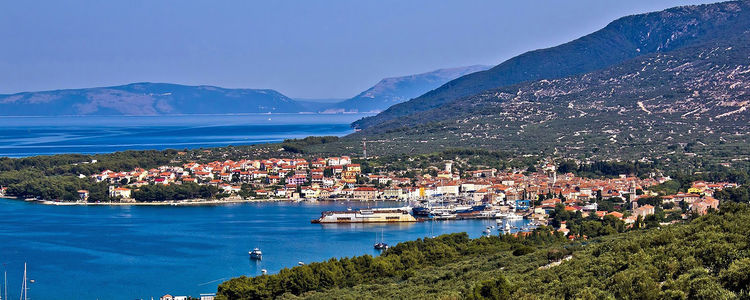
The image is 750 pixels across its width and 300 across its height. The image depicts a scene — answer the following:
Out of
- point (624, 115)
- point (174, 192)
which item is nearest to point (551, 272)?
point (174, 192)

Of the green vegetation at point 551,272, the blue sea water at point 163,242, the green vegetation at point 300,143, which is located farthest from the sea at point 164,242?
the green vegetation at point 300,143

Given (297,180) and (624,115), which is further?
(624,115)

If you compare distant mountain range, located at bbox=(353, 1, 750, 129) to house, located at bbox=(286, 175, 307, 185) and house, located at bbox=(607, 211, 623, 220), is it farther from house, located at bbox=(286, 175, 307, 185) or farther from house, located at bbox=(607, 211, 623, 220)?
house, located at bbox=(607, 211, 623, 220)

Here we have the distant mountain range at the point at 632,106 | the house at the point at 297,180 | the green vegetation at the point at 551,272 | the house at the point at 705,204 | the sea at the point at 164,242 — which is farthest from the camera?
the distant mountain range at the point at 632,106

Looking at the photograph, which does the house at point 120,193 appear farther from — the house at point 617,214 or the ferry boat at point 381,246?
the house at point 617,214

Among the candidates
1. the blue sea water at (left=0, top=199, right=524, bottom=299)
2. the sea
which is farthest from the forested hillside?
the blue sea water at (left=0, top=199, right=524, bottom=299)

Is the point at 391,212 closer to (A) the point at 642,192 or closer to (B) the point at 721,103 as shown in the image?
(A) the point at 642,192

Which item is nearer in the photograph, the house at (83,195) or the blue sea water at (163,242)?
the blue sea water at (163,242)

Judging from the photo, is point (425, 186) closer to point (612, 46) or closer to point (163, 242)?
point (163, 242)
